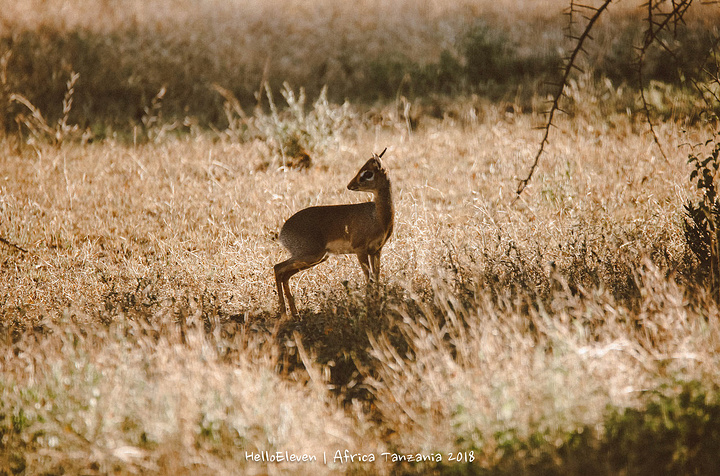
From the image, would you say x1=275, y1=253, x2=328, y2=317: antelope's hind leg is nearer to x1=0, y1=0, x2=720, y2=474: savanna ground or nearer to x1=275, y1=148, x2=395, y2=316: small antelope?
x1=275, y1=148, x2=395, y2=316: small antelope

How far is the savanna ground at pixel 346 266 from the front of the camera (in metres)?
3.71

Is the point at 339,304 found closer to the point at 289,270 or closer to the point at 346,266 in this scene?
the point at 289,270

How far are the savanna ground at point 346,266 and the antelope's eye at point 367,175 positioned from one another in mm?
896

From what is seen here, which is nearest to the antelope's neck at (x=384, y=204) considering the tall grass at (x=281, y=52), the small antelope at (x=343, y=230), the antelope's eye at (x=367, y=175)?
the small antelope at (x=343, y=230)

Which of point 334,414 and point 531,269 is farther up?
point 531,269

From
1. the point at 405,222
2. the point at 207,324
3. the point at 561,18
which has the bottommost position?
the point at 207,324

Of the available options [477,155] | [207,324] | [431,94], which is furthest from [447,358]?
[431,94]

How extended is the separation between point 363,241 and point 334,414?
2.00 meters

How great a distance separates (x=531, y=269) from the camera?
583cm

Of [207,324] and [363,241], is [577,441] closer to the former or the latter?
[363,241]

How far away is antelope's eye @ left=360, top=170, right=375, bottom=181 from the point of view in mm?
5809

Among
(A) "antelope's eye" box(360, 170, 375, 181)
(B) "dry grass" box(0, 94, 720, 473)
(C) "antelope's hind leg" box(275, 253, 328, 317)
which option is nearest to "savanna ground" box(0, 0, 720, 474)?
(B) "dry grass" box(0, 94, 720, 473)

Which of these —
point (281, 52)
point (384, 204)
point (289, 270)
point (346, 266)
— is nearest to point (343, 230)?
point (384, 204)

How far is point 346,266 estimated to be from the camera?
689 cm
